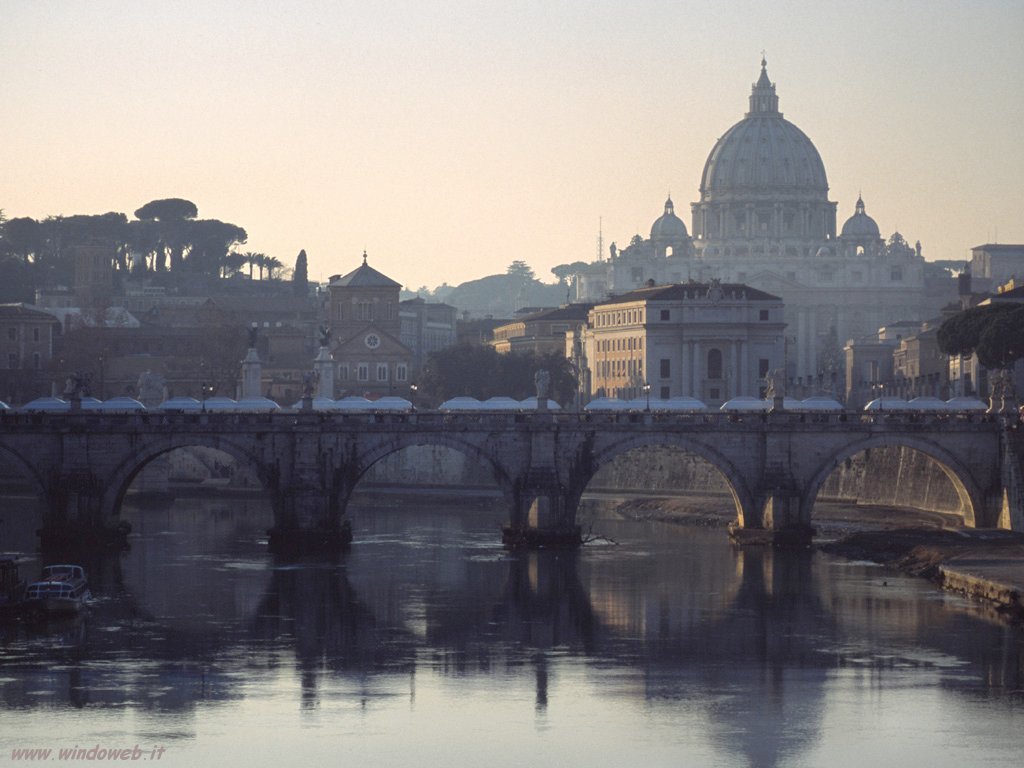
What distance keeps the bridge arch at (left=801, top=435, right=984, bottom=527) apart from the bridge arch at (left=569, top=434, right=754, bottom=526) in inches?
109

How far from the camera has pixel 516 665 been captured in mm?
75375

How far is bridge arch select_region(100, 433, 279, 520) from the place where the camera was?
10688 cm

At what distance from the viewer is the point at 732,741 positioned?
63.2 metres

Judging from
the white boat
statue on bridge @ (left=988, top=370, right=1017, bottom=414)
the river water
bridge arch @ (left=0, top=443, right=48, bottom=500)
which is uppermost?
statue on bridge @ (left=988, top=370, right=1017, bottom=414)

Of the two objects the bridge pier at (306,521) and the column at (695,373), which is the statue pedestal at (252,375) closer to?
the bridge pier at (306,521)

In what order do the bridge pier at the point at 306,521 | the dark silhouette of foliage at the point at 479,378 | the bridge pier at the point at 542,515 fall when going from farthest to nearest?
the dark silhouette of foliage at the point at 479,378
the bridge pier at the point at 542,515
the bridge pier at the point at 306,521

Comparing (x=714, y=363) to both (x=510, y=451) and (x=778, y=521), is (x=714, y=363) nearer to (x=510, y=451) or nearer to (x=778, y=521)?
(x=778, y=521)

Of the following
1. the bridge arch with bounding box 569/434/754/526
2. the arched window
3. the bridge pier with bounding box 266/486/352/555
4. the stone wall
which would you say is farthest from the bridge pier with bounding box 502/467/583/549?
the arched window

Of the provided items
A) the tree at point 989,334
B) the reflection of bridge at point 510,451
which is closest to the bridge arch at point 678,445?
the reflection of bridge at point 510,451

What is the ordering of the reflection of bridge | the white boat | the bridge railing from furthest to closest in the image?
the bridge railing, the reflection of bridge, the white boat

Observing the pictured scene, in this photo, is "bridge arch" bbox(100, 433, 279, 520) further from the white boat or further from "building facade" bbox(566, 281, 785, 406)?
"building facade" bbox(566, 281, 785, 406)

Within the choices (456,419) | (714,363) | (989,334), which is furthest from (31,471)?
(714,363)

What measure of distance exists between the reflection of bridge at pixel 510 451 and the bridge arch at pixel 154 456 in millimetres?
64

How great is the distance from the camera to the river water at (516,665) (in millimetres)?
63062
